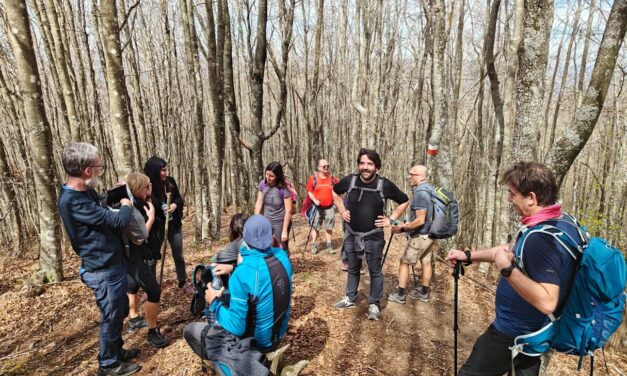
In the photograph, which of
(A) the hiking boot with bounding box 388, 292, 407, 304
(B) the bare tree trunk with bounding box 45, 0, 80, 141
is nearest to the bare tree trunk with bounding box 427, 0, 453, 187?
(A) the hiking boot with bounding box 388, 292, 407, 304

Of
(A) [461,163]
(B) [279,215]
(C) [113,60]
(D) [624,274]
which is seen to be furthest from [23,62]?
(A) [461,163]

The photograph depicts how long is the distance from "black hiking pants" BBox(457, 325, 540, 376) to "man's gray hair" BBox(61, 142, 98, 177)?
345 cm

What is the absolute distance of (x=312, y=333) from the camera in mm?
3973

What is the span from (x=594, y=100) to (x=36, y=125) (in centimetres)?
699

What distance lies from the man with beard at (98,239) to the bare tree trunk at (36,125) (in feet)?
8.62

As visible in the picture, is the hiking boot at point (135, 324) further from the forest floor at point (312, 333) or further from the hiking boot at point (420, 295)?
the hiking boot at point (420, 295)

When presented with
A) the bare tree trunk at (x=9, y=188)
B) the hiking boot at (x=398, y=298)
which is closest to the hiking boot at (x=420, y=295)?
the hiking boot at (x=398, y=298)

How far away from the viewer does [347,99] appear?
18.7m

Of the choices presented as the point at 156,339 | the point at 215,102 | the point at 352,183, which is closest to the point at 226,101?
the point at 215,102

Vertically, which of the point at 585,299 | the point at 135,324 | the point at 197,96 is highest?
the point at 197,96

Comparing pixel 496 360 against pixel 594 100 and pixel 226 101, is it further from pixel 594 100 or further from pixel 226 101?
pixel 226 101

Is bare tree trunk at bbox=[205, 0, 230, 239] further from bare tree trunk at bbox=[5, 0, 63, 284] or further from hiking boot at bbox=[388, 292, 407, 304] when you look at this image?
hiking boot at bbox=[388, 292, 407, 304]

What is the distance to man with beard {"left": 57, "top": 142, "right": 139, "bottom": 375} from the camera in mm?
2670

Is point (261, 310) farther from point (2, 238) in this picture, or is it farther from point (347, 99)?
point (347, 99)
